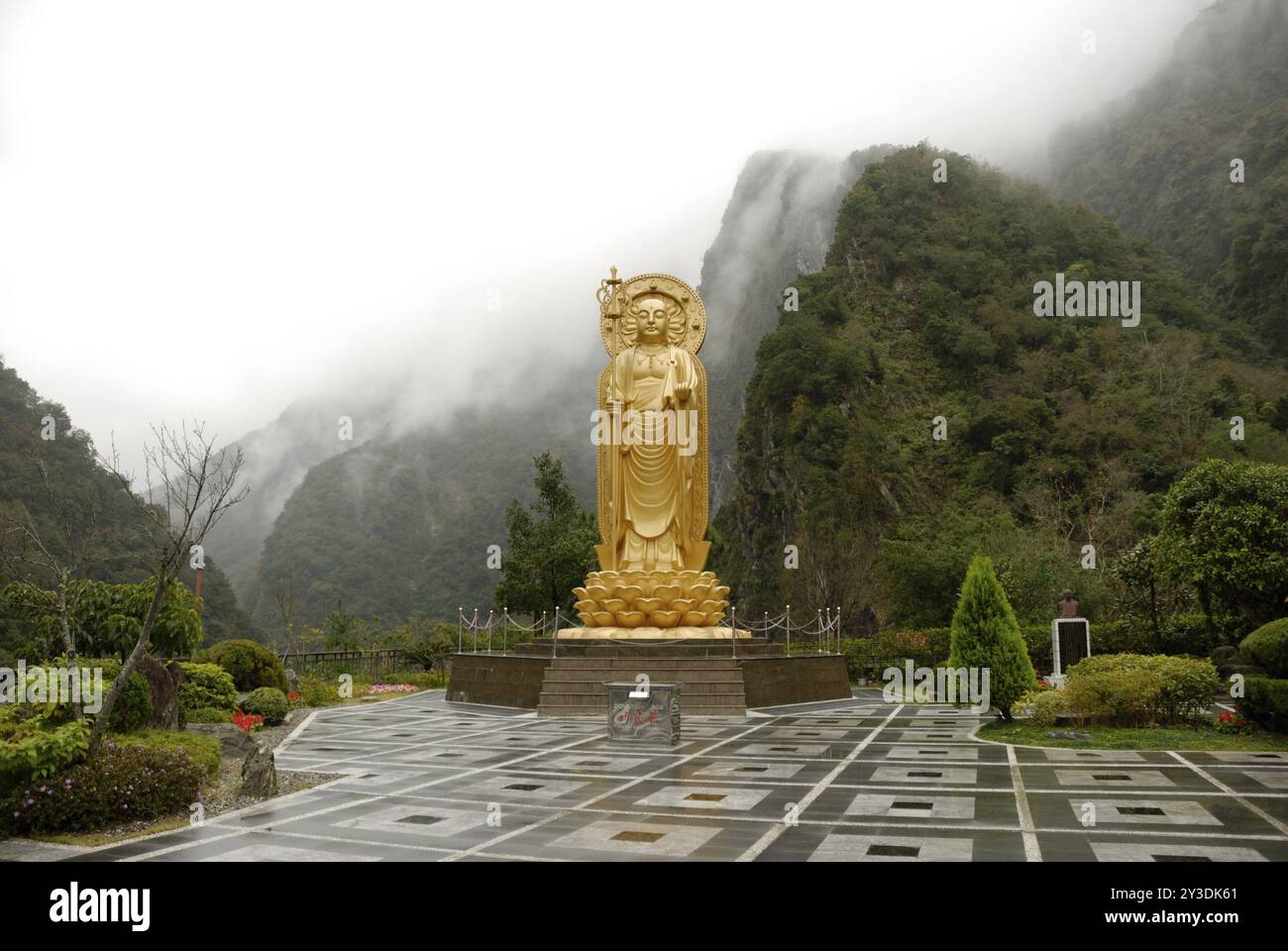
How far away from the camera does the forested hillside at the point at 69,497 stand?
23.2 meters

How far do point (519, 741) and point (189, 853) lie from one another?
17.8 feet

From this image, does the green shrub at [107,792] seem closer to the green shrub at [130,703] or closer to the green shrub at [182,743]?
the green shrub at [182,743]

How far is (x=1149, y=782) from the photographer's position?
7.31 meters

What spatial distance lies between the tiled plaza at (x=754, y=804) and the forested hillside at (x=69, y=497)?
15.7 m

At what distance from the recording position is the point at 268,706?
12930mm

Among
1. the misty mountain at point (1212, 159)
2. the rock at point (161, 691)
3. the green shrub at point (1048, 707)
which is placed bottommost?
the green shrub at point (1048, 707)

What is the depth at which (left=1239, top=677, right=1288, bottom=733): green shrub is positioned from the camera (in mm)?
9609

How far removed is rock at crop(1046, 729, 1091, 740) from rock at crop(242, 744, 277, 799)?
7818 mm

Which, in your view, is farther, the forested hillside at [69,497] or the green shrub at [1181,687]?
the forested hillside at [69,497]

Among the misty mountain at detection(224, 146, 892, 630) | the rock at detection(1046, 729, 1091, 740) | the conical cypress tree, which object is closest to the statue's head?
the conical cypress tree

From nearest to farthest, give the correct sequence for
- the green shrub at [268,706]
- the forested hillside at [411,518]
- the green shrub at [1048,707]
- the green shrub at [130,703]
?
the green shrub at [130,703]
the green shrub at [1048,707]
the green shrub at [268,706]
the forested hillside at [411,518]

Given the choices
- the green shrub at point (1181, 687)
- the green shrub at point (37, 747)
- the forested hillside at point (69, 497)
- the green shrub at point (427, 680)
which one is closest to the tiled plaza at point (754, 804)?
the green shrub at point (37, 747)

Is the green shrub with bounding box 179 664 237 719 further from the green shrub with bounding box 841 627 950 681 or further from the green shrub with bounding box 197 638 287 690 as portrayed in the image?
the green shrub with bounding box 841 627 950 681

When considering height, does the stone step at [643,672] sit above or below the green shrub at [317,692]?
above
